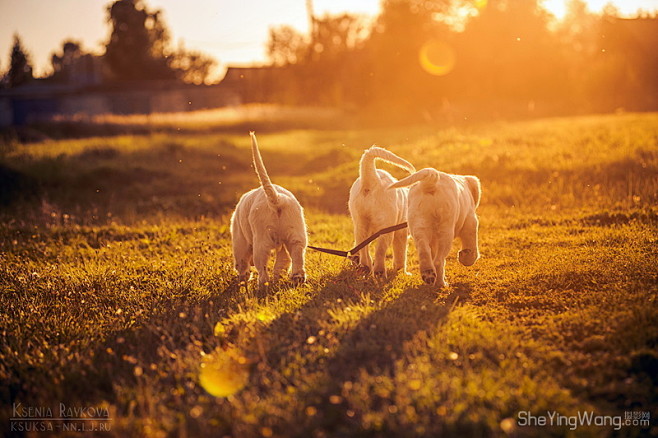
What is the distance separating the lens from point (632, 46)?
100 feet

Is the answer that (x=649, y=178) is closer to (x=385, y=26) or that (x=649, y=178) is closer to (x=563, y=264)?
(x=563, y=264)

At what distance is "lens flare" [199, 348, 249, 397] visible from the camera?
14.9 feet

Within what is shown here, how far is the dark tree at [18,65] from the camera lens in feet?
229

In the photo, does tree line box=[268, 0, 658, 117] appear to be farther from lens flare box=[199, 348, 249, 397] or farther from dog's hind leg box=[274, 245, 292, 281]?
lens flare box=[199, 348, 249, 397]

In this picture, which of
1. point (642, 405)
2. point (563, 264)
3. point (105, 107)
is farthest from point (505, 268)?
point (105, 107)

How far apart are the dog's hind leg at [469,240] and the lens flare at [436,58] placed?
131ft

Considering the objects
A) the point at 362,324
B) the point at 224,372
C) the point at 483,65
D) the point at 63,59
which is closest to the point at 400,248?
the point at 362,324

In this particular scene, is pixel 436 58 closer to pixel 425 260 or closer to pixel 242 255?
pixel 242 255

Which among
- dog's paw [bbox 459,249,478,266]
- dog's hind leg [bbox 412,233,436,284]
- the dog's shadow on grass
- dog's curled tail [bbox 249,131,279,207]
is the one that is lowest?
the dog's shadow on grass

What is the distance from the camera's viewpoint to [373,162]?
23.3 feet

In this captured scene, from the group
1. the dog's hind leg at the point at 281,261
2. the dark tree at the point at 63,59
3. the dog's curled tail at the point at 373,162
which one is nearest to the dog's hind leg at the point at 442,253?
the dog's curled tail at the point at 373,162

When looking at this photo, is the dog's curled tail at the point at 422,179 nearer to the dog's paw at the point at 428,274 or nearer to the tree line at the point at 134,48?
the dog's paw at the point at 428,274

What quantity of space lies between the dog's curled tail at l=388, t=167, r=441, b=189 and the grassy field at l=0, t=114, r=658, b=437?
122 cm

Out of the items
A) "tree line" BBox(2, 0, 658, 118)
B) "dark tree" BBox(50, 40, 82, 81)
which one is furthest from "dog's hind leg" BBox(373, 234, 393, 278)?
"dark tree" BBox(50, 40, 82, 81)
